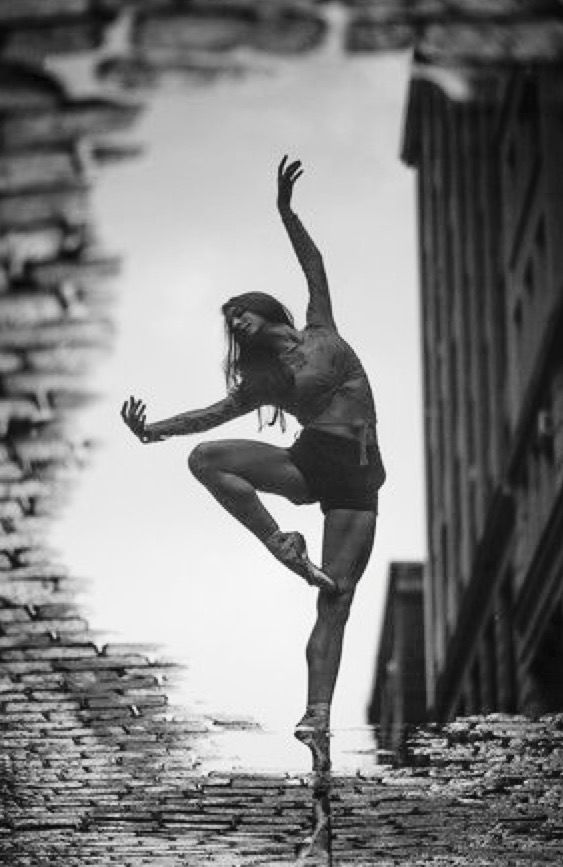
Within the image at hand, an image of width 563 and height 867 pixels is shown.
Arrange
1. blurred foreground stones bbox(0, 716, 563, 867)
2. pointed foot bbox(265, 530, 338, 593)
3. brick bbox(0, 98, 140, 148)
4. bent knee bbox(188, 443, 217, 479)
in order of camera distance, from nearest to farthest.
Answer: pointed foot bbox(265, 530, 338, 593) → bent knee bbox(188, 443, 217, 479) → brick bbox(0, 98, 140, 148) → blurred foreground stones bbox(0, 716, 563, 867)

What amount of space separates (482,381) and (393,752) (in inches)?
1683

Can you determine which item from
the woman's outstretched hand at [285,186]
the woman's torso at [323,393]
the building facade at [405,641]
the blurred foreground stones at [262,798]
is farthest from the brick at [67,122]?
the building facade at [405,641]

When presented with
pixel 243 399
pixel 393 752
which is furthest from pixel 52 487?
pixel 393 752

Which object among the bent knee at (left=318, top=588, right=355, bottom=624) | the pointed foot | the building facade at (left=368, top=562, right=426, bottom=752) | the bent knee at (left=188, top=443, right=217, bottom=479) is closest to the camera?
the pointed foot

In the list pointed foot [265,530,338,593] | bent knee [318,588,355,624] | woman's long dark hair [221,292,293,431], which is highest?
woman's long dark hair [221,292,293,431]

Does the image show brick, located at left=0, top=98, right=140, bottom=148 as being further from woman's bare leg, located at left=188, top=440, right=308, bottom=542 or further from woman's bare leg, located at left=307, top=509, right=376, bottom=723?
woman's bare leg, located at left=307, top=509, right=376, bottom=723

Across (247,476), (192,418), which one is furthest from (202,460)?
(192,418)

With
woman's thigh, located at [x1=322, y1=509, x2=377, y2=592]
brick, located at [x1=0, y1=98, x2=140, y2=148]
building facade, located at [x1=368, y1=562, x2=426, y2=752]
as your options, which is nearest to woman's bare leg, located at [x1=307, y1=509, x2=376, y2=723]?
woman's thigh, located at [x1=322, y1=509, x2=377, y2=592]

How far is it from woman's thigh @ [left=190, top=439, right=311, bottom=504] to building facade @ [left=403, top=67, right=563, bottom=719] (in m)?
7.60

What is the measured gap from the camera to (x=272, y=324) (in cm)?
915

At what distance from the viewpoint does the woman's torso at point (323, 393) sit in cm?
916

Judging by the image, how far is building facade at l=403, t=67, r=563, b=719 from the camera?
122ft

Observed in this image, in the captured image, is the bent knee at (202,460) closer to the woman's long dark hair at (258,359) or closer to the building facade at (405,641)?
the woman's long dark hair at (258,359)

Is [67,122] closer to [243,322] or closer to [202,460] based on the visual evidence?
[243,322]
